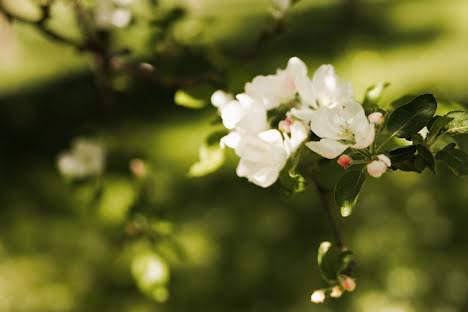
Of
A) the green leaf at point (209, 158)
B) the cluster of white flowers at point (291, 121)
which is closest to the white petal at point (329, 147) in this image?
the cluster of white flowers at point (291, 121)

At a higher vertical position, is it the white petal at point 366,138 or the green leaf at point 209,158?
the green leaf at point 209,158

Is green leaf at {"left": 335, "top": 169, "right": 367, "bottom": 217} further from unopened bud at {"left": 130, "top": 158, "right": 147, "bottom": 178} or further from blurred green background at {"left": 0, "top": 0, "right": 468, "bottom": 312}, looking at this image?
unopened bud at {"left": 130, "top": 158, "right": 147, "bottom": 178}

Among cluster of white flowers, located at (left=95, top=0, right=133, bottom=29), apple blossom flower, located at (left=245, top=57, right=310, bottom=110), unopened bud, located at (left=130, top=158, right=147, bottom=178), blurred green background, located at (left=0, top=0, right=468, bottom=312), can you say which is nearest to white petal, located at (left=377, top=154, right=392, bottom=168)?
apple blossom flower, located at (left=245, top=57, right=310, bottom=110)

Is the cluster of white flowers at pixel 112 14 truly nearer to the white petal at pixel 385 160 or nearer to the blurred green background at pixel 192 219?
the blurred green background at pixel 192 219

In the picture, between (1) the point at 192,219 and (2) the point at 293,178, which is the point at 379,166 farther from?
(1) the point at 192,219

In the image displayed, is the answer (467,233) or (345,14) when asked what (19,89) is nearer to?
(345,14)

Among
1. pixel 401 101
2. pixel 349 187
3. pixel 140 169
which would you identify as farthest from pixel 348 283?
pixel 140 169

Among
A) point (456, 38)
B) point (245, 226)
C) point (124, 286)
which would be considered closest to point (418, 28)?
point (456, 38)
